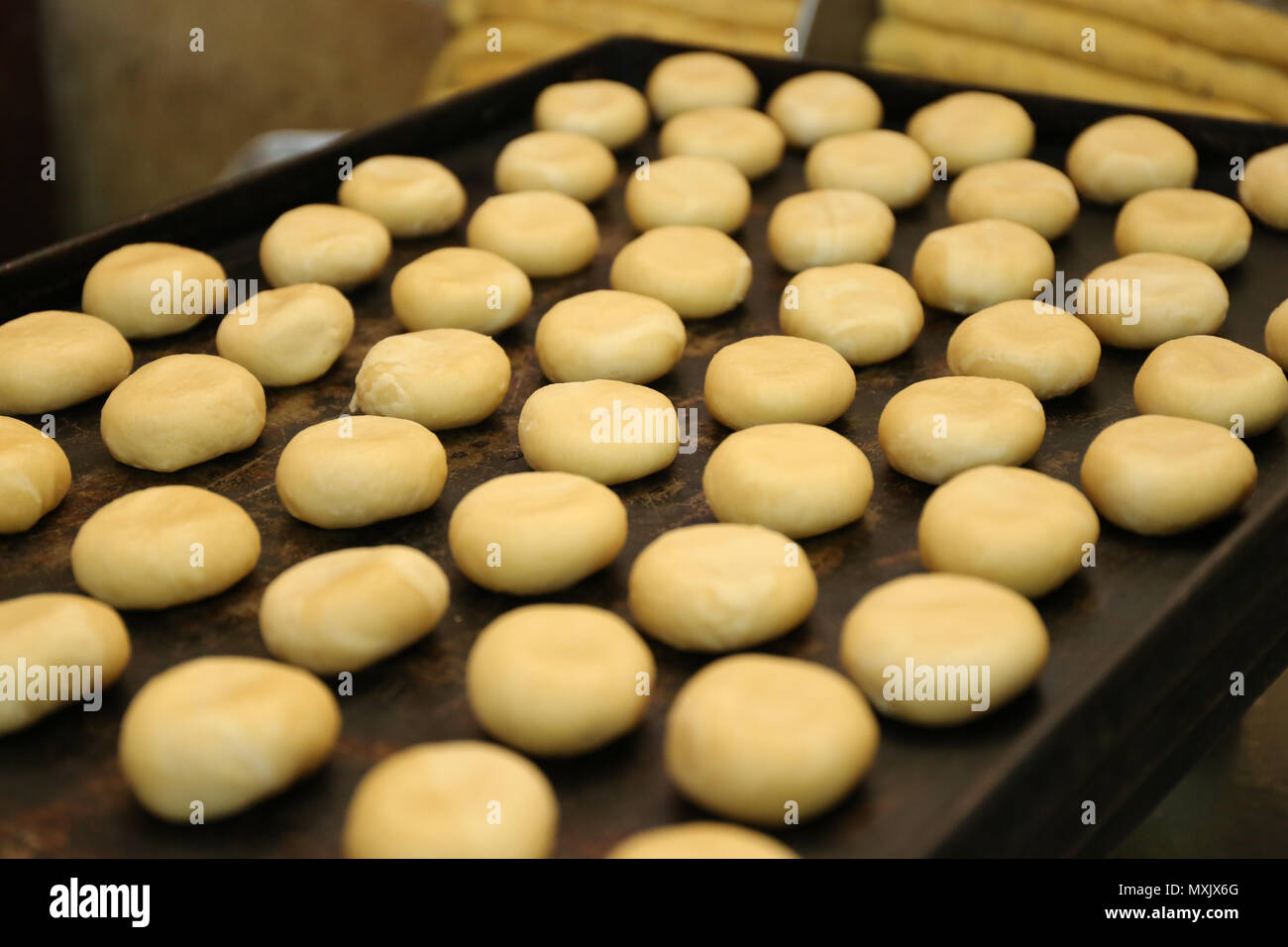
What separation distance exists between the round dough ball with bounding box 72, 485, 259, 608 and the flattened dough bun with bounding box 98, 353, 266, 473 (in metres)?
0.17

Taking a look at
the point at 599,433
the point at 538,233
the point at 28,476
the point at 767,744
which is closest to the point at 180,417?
the point at 28,476

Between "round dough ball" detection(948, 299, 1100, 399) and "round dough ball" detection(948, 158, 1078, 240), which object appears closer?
"round dough ball" detection(948, 299, 1100, 399)

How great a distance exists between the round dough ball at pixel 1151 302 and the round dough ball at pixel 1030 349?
6 cm

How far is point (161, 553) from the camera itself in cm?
137

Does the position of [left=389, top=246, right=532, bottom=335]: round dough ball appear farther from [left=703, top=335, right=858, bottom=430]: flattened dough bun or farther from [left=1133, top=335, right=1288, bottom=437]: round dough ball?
[left=1133, top=335, right=1288, bottom=437]: round dough ball

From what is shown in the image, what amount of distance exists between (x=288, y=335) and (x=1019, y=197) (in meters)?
1.21

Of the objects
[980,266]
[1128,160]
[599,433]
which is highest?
[1128,160]

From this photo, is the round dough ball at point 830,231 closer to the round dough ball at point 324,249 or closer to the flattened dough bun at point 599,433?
the flattened dough bun at point 599,433

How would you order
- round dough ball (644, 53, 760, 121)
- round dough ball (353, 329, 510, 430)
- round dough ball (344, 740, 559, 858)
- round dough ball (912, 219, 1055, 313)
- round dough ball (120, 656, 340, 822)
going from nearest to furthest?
round dough ball (344, 740, 559, 858) < round dough ball (120, 656, 340, 822) < round dough ball (353, 329, 510, 430) < round dough ball (912, 219, 1055, 313) < round dough ball (644, 53, 760, 121)

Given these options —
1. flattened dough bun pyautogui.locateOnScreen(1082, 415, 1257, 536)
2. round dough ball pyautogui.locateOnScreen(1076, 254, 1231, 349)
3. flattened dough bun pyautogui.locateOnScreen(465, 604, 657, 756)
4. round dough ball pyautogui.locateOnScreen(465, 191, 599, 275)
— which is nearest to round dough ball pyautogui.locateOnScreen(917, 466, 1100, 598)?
flattened dough bun pyautogui.locateOnScreen(1082, 415, 1257, 536)

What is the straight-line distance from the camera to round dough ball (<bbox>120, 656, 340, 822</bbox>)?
3.64 ft

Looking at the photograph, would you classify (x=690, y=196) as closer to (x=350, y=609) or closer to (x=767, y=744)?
(x=350, y=609)

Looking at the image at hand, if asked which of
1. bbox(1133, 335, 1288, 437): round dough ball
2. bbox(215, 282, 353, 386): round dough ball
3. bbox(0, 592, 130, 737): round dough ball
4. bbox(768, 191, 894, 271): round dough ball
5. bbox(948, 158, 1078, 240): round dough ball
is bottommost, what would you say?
bbox(0, 592, 130, 737): round dough ball
